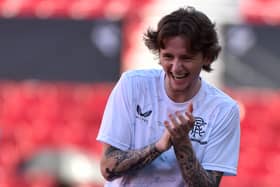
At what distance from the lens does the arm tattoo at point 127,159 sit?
361 centimetres

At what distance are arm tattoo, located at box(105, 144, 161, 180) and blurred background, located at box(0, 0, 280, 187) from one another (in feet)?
18.4

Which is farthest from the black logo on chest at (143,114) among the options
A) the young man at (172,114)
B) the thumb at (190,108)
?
the thumb at (190,108)

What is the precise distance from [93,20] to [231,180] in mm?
2021

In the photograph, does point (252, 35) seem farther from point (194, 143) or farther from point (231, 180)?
point (194, 143)

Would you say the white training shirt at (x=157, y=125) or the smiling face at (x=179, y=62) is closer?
the smiling face at (x=179, y=62)

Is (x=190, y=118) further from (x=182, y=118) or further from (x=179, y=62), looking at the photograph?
(x=179, y=62)

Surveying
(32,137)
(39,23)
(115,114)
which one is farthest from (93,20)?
(115,114)

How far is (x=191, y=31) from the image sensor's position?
11.8 feet

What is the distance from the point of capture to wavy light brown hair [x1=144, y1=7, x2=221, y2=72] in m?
3.59

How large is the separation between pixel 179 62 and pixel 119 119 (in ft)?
1.11

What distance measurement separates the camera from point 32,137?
1077cm

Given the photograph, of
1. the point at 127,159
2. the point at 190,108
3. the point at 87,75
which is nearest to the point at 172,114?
the point at 190,108

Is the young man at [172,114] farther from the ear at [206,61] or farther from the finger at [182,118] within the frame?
the finger at [182,118]

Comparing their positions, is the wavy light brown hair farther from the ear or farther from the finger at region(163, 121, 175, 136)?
the finger at region(163, 121, 175, 136)
